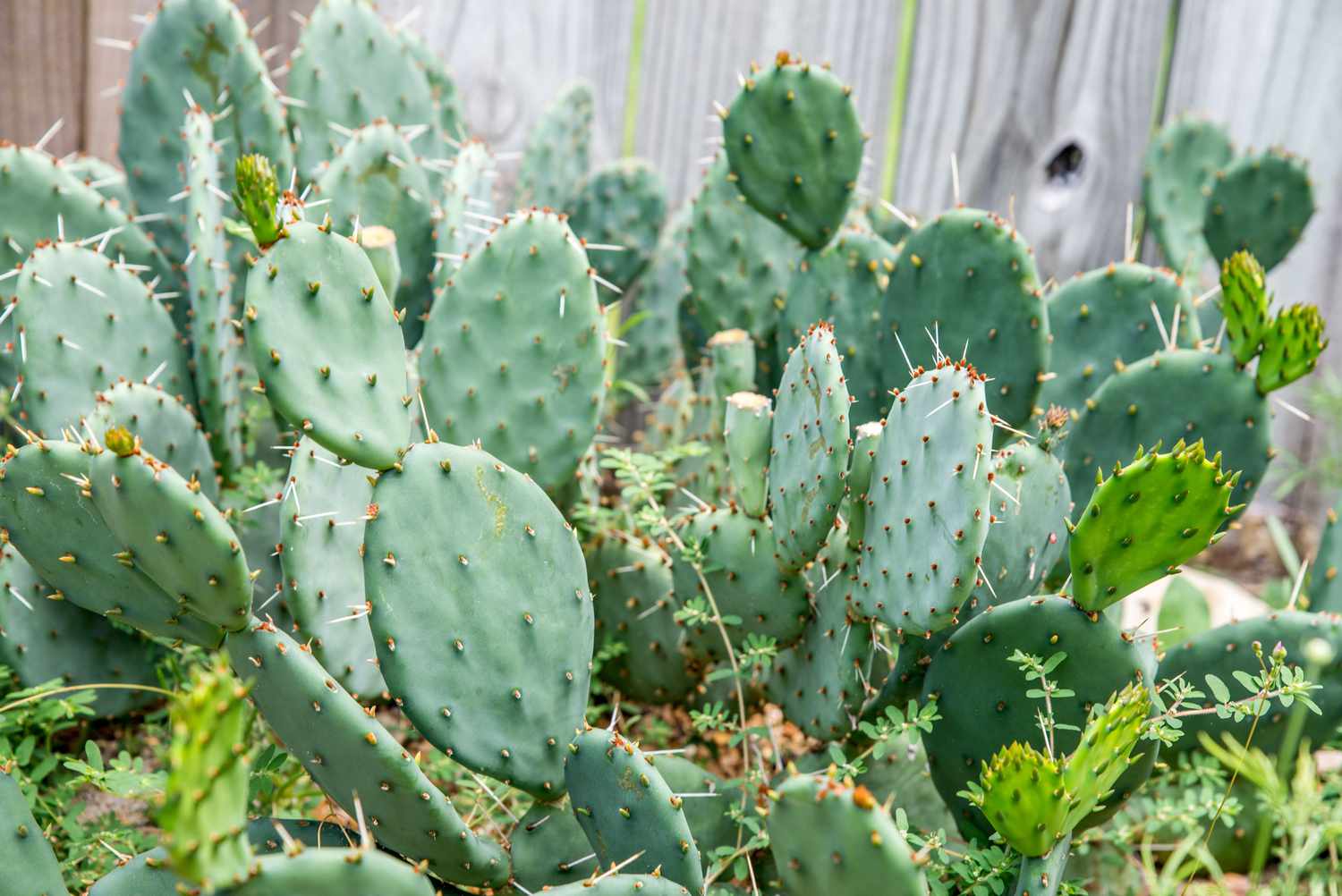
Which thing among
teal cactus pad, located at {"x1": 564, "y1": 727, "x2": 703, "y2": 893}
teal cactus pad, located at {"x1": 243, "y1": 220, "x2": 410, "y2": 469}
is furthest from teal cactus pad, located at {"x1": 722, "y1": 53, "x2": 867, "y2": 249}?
teal cactus pad, located at {"x1": 564, "y1": 727, "x2": 703, "y2": 893}

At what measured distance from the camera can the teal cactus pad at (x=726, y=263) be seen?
2.27m

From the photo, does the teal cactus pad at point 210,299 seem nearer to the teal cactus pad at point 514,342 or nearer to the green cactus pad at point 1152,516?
the teal cactus pad at point 514,342

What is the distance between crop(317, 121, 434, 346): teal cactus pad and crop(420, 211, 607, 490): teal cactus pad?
0.96 ft

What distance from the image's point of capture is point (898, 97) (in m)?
2.93

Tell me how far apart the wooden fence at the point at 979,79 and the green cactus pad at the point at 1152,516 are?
1.84 m

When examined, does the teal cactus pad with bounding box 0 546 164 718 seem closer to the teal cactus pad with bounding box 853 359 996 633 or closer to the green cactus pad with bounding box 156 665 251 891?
the green cactus pad with bounding box 156 665 251 891

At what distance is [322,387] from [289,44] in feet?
5.48

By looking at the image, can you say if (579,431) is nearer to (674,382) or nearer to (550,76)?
(674,382)

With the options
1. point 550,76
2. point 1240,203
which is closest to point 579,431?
point 550,76

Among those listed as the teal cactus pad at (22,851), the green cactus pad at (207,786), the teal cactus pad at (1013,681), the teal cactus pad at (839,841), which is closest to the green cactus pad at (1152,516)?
the teal cactus pad at (1013,681)

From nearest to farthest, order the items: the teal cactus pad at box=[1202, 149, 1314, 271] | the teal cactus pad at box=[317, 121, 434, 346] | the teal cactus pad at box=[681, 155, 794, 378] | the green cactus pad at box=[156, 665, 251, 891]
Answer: the green cactus pad at box=[156, 665, 251, 891] → the teal cactus pad at box=[317, 121, 434, 346] → the teal cactus pad at box=[681, 155, 794, 378] → the teal cactus pad at box=[1202, 149, 1314, 271]

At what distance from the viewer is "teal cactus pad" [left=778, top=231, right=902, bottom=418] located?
73.0 inches

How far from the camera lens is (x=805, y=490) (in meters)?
1.37

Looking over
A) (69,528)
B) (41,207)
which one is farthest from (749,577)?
(41,207)
